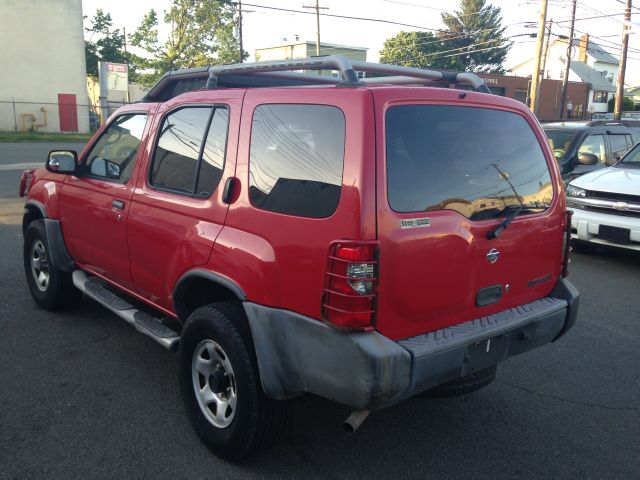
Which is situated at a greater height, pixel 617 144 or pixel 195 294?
pixel 617 144

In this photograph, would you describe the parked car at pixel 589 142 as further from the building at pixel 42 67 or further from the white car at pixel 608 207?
the building at pixel 42 67

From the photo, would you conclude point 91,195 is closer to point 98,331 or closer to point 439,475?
point 98,331

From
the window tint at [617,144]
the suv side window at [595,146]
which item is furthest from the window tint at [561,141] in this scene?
the window tint at [617,144]

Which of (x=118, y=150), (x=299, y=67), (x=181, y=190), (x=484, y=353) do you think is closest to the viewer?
(x=484, y=353)

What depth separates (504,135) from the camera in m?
3.34

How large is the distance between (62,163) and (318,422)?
111 inches

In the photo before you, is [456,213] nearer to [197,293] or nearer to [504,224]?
[504,224]

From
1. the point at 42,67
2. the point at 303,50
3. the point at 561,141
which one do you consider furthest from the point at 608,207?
the point at 303,50

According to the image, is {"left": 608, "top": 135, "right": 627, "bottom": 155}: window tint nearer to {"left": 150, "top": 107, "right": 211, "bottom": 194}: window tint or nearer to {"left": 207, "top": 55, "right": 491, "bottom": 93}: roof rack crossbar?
{"left": 207, "top": 55, "right": 491, "bottom": 93}: roof rack crossbar

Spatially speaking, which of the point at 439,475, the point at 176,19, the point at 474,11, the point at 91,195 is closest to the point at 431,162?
the point at 439,475

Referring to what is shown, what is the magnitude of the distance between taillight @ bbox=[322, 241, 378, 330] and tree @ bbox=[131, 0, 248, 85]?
4519 cm

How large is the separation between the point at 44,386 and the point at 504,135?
333 centimetres

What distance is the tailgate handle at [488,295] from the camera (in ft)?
10.1

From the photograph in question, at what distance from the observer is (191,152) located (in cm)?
357
